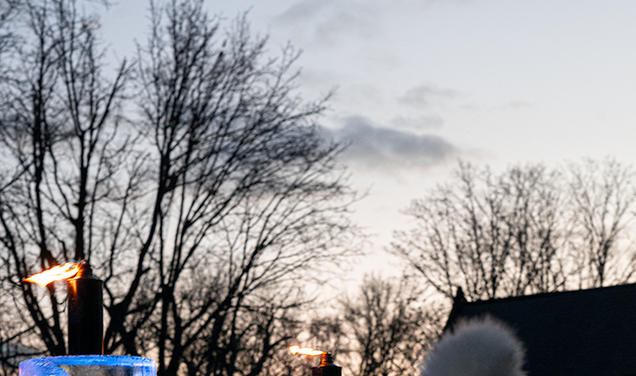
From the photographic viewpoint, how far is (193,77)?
20281 mm

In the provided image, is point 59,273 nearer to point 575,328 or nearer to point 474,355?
point 474,355

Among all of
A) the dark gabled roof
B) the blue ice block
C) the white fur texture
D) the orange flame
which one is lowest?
the blue ice block

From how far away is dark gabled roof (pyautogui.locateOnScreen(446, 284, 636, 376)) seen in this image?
131ft

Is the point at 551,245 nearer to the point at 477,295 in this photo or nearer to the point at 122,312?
the point at 477,295

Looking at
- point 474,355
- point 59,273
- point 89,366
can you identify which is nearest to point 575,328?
point 474,355

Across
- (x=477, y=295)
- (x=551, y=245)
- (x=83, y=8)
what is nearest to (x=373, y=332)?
(x=477, y=295)

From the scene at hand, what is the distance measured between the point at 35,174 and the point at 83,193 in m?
1.17

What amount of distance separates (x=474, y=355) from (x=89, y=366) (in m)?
19.9

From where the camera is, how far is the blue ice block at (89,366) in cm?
356

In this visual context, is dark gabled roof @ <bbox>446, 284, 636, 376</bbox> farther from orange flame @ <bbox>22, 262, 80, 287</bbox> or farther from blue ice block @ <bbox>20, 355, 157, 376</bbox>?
blue ice block @ <bbox>20, 355, 157, 376</bbox>

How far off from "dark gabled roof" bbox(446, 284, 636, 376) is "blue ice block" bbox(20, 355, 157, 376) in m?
39.0

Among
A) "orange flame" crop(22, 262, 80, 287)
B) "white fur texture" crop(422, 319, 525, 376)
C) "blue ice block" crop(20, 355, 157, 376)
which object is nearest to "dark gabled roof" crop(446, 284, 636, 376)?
"white fur texture" crop(422, 319, 525, 376)

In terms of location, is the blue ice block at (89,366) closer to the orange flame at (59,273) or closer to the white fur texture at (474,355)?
the orange flame at (59,273)

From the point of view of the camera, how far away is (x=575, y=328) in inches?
1695
